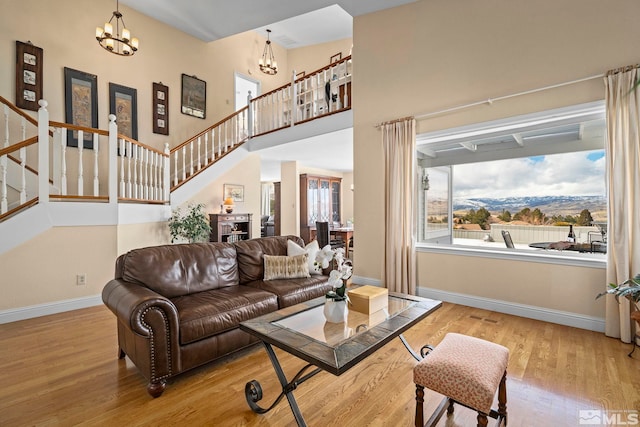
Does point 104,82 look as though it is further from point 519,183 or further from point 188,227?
point 519,183

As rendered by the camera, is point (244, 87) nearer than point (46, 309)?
No

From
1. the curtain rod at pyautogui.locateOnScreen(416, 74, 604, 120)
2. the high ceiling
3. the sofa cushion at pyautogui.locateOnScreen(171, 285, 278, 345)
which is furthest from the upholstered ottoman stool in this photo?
the high ceiling

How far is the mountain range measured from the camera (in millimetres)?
3327

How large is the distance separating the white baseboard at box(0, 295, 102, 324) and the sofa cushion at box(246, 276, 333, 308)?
2335 millimetres

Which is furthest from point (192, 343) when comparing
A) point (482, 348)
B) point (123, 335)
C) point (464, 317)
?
point (464, 317)

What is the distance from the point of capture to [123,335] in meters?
2.37

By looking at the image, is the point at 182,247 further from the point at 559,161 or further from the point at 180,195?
the point at 559,161

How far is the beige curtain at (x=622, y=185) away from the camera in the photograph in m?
2.71

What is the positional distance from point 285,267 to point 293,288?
0.36 meters

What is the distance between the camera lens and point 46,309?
3.53m

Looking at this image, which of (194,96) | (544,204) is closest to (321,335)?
(544,204)

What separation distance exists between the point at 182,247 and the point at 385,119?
3.16 meters

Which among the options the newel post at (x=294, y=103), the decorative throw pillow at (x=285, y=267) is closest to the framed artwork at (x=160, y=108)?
the newel post at (x=294, y=103)

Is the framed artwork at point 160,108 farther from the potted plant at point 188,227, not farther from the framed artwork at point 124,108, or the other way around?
the potted plant at point 188,227
